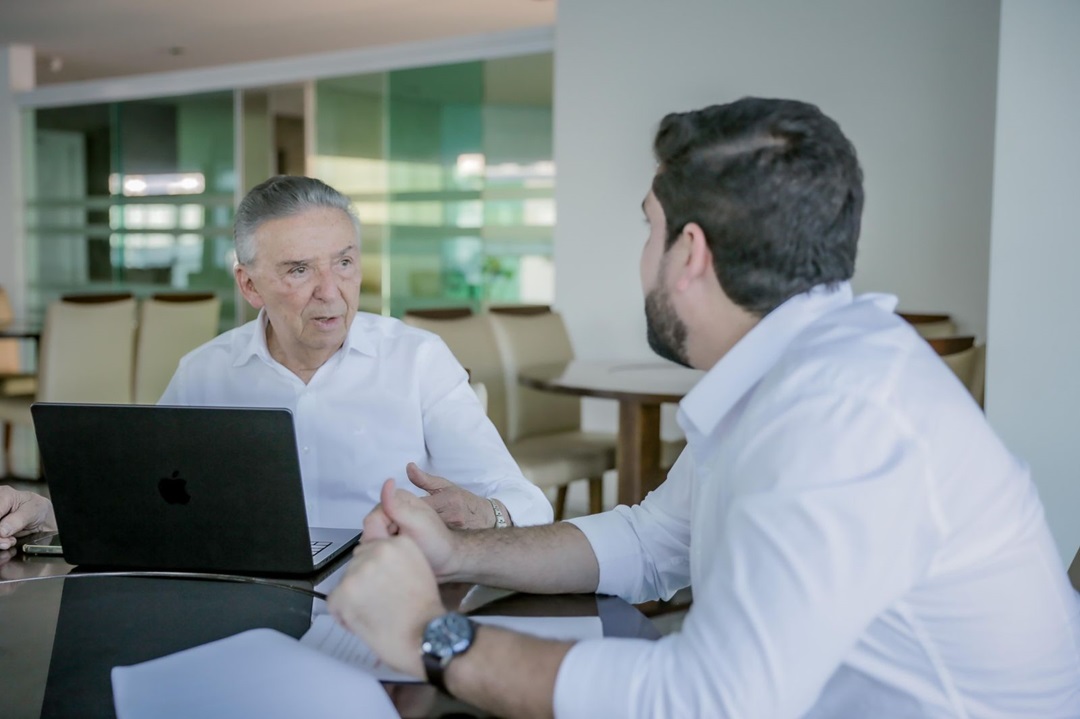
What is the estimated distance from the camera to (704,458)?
1133mm

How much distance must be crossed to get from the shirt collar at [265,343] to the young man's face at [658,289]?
1.01m

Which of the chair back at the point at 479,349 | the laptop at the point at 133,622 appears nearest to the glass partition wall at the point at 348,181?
the chair back at the point at 479,349

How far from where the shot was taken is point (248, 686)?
0.96 m

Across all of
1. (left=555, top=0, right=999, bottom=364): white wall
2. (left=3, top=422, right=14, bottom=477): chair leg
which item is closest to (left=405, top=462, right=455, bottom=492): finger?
(left=555, top=0, right=999, bottom=364): white wall

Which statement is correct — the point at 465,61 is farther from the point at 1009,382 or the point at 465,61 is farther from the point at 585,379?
the point at 1009,382

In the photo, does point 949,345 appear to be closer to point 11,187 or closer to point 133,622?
point 133,622

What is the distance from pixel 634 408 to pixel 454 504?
1.94 metres

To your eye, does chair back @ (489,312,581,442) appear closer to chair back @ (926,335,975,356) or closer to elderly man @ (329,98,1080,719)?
chair back @ (926,335,975,356)

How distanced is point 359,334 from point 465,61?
172 inches

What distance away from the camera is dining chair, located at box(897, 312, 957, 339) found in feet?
14.7

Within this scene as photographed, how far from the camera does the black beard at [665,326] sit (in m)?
1.13

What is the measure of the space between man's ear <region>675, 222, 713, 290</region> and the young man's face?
23 mm

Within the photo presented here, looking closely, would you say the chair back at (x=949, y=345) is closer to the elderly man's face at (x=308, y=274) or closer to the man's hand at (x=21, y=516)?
the elderly man's face at (x=308, y=274)

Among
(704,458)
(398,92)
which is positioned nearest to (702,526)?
(704,458)
